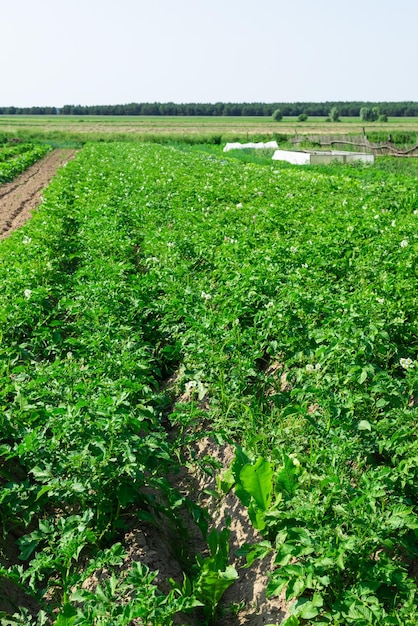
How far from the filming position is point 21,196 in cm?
1916

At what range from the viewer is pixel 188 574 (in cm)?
343

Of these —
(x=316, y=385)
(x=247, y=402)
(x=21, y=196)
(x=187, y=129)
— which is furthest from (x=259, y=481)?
(x=187, y=129)

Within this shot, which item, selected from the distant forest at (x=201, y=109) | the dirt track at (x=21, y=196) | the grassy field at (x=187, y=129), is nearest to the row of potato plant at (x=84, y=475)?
the dirt track at (x=21, y=196)

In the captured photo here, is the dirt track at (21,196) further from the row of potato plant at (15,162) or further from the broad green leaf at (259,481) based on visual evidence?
the broad green leaf at (259,481)

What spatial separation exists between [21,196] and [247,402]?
54.4ft

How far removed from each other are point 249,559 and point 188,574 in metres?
0.47

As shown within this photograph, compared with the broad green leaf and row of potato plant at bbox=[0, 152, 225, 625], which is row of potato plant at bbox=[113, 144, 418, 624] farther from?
row of potato plant at bbox=[0, 152, 225, 625]

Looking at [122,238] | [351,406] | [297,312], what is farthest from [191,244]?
[351,406]

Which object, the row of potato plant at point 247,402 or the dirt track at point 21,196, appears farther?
the dirt track at point 21,196

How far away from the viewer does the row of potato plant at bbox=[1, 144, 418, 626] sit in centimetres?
284

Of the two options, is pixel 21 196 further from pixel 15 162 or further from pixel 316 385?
pixel 316 385

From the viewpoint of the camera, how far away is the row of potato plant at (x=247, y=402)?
284 cm

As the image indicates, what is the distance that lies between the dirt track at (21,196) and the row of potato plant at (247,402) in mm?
5684

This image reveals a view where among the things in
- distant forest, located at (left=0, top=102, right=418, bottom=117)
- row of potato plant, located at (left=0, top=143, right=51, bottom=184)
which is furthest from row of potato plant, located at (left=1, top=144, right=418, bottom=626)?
distant forest, located at (left=0, top=102, right=418, bottom=117)
